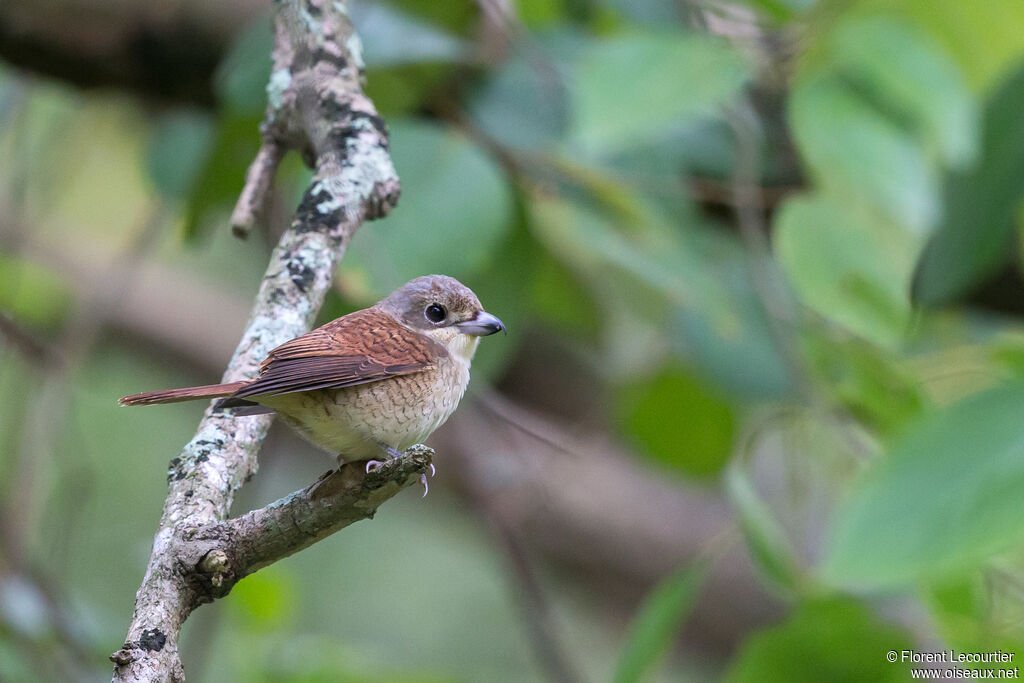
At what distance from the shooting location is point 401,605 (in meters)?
8.02

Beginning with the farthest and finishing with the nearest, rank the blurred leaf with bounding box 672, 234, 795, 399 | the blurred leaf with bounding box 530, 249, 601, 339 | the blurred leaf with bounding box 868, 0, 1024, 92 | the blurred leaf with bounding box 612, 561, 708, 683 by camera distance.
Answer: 1. the blurred leaf with bounding box 530, 249, 601, 339
2. the blurred leaf with bounding box 672, 234, 795, 399
3. the blurred leaf with bounding box 868, 0, 1024, 92
4. the blurred leaf with bounding box 612, 561, 708, 683

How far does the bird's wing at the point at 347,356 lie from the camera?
1.83 metres

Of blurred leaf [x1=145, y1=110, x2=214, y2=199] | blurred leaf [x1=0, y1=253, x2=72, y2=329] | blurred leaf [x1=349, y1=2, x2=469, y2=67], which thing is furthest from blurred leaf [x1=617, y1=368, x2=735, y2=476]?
blurred leaf [x1=0, y1=253, x2=72, y2=329]

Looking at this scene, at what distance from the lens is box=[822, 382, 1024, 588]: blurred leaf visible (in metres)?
2.04

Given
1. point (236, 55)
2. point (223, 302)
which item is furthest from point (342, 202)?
point (223, 302)

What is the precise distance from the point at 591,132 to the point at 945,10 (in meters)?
1.82

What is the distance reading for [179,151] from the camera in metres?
4.16

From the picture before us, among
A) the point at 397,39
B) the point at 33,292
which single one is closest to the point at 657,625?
the point at 397,39

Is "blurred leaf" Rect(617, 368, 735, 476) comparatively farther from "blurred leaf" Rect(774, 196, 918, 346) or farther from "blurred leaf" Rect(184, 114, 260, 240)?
"blurred leaf" Rect(184, 114, 260, 240)

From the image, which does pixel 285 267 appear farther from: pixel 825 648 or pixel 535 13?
pixel 535 13

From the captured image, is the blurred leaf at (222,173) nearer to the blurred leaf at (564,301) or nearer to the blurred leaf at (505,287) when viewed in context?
the blurred leaf at (505,287)

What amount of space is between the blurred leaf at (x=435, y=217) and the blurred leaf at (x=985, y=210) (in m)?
1.21

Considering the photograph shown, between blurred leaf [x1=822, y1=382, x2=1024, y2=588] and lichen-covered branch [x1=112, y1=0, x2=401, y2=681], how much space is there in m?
1.13

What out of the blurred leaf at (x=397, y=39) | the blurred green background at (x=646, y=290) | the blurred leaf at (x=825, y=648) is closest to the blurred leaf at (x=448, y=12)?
the blurred green background at (x=646, y=290)
